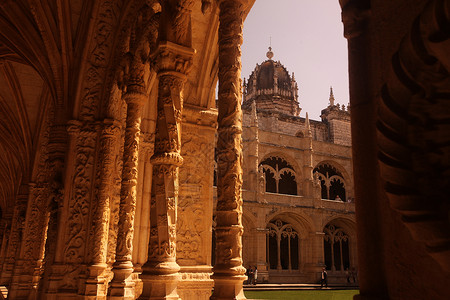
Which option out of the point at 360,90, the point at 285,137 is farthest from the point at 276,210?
the point at 360,90

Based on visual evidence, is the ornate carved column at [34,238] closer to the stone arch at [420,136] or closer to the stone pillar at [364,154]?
the stone pillar at [364,154]

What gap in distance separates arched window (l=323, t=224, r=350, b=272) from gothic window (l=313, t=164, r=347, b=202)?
2768 millimetres

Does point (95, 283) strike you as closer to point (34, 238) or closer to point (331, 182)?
point (34, 238)

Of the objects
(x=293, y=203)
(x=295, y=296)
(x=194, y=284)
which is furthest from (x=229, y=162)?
(x=293, y=203)

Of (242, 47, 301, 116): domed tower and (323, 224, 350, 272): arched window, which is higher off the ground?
(242, 47, 301, 116): domed tower

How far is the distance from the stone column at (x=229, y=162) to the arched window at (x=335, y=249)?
85.1 feet

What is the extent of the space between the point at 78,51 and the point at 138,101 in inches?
116

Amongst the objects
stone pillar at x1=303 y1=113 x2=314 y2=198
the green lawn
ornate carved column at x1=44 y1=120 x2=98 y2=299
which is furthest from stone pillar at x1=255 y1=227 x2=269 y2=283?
ornate carved column at x1=44 y1=120 x2=98 y2=299

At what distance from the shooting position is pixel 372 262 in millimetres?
1430

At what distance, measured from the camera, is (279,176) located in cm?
2803

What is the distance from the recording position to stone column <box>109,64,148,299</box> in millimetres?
5695

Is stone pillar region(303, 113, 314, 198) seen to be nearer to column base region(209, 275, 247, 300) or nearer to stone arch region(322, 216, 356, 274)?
stone arch region(322, 216, 356, 274)

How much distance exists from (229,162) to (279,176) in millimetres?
24434

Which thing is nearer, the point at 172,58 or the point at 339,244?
the point at 172,58
